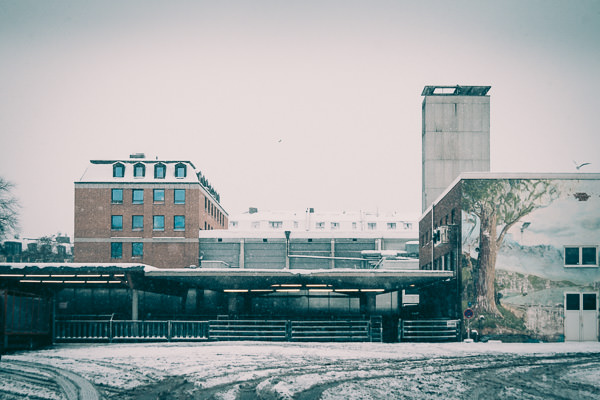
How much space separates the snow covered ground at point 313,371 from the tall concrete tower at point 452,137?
30.4 m

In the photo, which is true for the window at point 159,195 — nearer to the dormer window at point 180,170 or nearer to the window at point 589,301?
the dormer window at point 180,170

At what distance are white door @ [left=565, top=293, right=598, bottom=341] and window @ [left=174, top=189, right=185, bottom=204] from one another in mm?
46335

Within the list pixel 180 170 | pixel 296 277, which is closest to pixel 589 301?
pixel 296 277

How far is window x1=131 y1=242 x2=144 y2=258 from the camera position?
2830 inches

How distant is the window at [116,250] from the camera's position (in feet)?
235

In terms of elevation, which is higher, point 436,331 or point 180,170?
point 180,170

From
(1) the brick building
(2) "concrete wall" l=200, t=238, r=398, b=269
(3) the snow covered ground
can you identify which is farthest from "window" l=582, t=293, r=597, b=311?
(1) the brick building

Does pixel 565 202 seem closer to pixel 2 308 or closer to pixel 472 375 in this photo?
pixel 472 375

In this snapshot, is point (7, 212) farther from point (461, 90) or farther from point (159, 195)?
point (461, 90)

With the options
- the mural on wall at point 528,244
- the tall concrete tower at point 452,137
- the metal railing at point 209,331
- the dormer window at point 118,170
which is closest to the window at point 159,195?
the dormer window at point 118,170

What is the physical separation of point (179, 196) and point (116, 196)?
6.43 metres

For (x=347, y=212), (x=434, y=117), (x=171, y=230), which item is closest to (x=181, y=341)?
(x=434, y=117)

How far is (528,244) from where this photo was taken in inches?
1312

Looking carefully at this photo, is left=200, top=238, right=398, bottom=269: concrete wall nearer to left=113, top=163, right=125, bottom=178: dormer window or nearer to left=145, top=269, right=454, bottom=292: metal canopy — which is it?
left=113, top=163, right=125, bottom=178: dormer window
